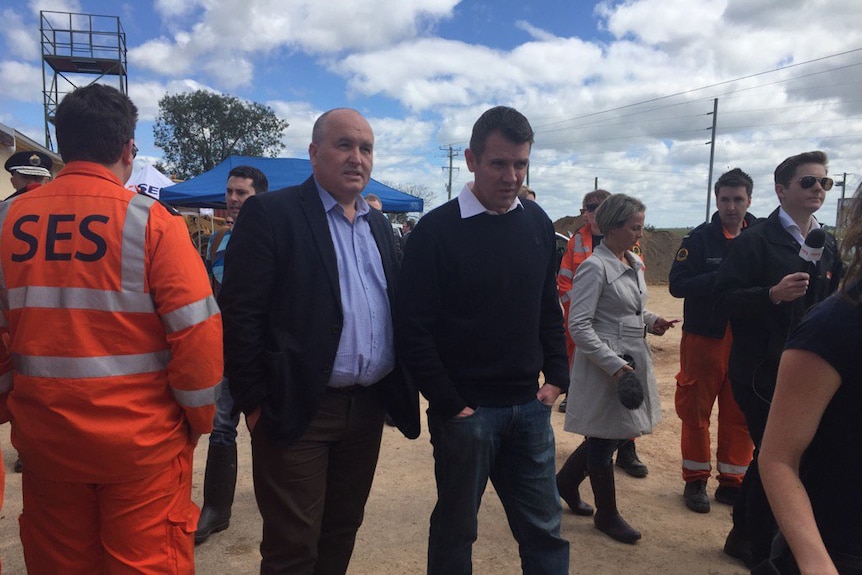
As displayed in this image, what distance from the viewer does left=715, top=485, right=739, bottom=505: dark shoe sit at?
13.4 feet

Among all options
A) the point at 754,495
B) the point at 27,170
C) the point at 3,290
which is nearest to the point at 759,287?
the point at 754,495

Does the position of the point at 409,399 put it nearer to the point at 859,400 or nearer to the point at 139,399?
the point at 139,399

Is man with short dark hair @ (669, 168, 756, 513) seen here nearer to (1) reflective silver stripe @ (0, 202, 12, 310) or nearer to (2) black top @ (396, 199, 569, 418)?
(2) black top @ (396, 199, 569, 418)

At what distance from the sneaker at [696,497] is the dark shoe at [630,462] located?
1.56 ft

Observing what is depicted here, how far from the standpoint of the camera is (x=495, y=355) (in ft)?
7.73

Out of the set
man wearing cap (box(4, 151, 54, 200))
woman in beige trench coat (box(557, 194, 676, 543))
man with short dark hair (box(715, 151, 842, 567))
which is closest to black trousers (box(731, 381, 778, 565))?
man with short dark hair (box(715, 151, 842, 567))

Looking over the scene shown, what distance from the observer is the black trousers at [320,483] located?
220cm

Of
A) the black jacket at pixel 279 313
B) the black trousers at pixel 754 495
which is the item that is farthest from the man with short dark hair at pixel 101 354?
the black trousers at pixel 754 495

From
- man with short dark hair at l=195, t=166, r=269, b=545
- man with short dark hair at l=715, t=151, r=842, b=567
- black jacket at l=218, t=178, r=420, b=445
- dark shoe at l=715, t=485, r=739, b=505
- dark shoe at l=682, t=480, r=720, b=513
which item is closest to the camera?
black jacket at l=218, t=178, r=420, b=445

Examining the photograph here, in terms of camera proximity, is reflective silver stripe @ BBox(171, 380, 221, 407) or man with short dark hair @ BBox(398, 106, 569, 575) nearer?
reflective silver stripe @ BBox(171, 380, 221, 407)

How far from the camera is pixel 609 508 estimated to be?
357cm

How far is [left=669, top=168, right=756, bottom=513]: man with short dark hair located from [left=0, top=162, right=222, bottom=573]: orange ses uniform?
10.9ft

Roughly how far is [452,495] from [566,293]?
3317mm

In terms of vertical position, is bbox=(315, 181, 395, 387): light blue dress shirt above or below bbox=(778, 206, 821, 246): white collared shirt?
below
